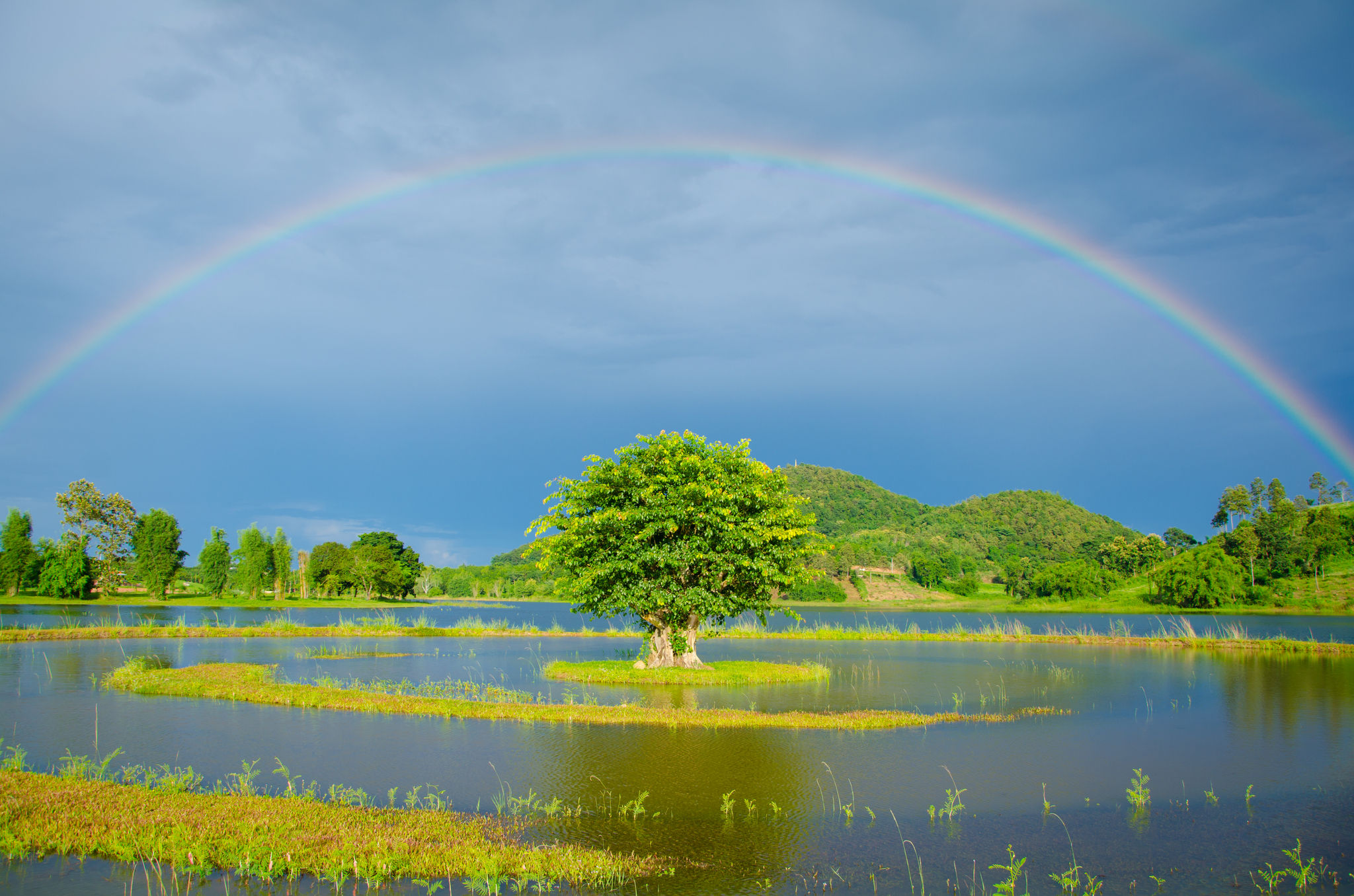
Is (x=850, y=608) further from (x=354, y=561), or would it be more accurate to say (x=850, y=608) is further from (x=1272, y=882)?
(x=1272, y=882)

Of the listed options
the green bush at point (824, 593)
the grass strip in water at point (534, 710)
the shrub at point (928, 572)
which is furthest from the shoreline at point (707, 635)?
the shrub at point (928, 572)

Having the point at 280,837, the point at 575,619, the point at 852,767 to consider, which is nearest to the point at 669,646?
the point at 852,767

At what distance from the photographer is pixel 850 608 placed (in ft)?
486

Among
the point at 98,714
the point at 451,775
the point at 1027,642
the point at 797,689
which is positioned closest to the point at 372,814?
the point at 451,775

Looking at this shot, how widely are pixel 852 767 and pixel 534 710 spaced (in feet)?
29.2

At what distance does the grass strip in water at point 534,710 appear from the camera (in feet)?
66.4

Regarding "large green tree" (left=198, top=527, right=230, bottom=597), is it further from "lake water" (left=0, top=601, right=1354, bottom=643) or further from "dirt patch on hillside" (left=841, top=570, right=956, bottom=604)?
"dirt patch on hillside" (left=841, top=570, right=956, bottom=604)

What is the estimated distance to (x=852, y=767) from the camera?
15.8m

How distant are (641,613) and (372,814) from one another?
1904cm

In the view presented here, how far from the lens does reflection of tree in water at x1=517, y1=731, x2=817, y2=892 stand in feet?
35.7

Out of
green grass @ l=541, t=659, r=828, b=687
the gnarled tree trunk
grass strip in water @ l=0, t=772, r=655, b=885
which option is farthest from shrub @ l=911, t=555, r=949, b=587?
grass strip in water @ l=0, t=772, r=655, b=885

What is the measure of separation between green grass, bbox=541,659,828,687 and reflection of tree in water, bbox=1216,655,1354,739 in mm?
13440

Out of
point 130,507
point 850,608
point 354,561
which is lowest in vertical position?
point 850,608

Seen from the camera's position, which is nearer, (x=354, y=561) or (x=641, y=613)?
(x=641, y=613)
